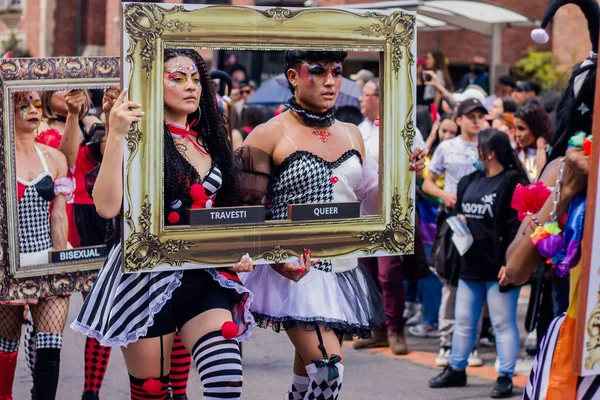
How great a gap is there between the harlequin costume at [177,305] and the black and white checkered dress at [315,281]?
29cm

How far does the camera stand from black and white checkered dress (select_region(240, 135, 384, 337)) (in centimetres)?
477

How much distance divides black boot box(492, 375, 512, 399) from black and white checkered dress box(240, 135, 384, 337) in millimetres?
2222

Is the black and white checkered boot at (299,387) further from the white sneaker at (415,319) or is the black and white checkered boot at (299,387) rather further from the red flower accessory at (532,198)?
the white sneaker at (415,319)

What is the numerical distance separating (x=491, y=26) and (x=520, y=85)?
263 centimetres

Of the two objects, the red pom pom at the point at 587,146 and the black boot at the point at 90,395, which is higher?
the red pom pom at the point at 587,146

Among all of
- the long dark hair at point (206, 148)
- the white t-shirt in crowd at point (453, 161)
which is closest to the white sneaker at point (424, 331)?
the white t-shirt in crowd at point (453, 161)

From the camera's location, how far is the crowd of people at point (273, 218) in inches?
146

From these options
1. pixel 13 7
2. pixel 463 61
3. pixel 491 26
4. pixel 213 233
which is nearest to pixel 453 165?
pixel 213 233

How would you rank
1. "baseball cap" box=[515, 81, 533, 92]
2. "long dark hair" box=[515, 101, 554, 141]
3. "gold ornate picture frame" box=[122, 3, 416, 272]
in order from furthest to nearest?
"baseball cap" box=[515, 81, 533, 92] < "long dark hair" box=[515, 101, 554, 141] < "gold ornate picture frame" box=[122, 3, 416, 272]

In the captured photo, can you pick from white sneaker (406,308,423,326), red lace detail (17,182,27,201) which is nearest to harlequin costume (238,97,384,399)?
red lace detail (17,182,27,201)

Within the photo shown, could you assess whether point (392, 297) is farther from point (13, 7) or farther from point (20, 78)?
point (13, 7)

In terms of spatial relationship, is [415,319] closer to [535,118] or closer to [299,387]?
[535,118]

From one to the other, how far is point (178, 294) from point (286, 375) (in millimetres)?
3409

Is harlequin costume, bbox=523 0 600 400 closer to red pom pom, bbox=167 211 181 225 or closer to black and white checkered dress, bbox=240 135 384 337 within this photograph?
black and white checkered dress, bbox=240 135 384 337
